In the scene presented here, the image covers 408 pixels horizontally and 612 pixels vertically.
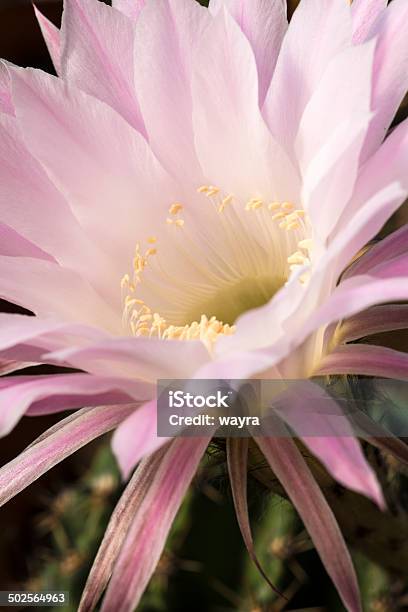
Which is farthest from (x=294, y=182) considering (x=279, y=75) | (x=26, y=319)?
(x=26, y=319)

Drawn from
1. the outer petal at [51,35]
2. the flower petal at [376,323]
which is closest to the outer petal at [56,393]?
the flower petal at [376,323]

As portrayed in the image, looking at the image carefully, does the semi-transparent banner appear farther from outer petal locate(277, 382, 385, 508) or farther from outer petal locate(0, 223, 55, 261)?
outer petal locate(0, 223, 55, 261)

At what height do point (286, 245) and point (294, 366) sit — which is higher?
point (286, 245)

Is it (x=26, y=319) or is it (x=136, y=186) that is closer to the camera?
(x=26, y=319)

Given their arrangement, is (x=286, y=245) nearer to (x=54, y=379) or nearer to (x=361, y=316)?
(x=361, y=316)
